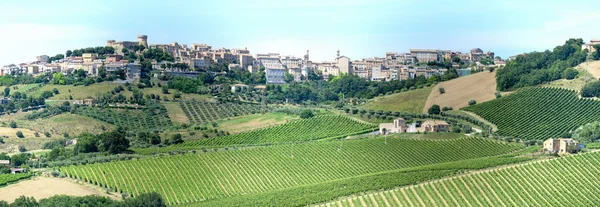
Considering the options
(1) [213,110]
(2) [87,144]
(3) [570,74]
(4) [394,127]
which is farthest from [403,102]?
(2) [87,144]

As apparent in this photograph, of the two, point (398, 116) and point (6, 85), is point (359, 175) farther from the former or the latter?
point (6, 85)

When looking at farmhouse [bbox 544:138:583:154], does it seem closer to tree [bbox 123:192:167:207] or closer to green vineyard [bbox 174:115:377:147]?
green vineyard [bbox 174:115:377:147]

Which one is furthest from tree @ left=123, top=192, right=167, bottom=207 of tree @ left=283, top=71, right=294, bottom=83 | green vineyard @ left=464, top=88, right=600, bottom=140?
tree @ left=283, top=71, right=294, bottom=83

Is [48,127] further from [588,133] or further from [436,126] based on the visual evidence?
[588,133]

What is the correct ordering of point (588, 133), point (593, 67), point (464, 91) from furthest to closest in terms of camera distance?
point (464, 91) → point (593, 67) → point (588, 133)

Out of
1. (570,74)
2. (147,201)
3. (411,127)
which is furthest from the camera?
(570,74)

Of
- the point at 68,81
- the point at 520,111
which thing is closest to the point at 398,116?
the point at 520,111

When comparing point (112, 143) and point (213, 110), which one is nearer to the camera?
point (112, 143)

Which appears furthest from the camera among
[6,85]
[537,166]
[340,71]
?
[340,71]
